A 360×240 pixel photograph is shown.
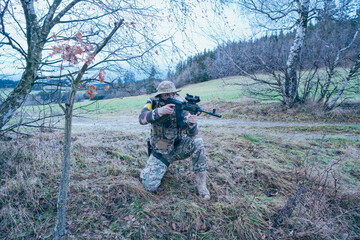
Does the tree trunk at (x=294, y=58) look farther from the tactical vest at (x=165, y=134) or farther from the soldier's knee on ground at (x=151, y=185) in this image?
the soldier's knee on ground at (x=151, y=185)

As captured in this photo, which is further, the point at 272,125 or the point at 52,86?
the point at 272,125

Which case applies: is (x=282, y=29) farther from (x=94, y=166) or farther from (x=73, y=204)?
(x=73, y=204)

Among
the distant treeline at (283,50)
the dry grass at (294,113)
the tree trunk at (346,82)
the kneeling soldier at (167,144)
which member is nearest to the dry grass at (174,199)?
the kneeling soldier at (167,144)

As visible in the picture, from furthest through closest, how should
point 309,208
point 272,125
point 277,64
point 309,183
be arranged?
point 277,64
point 272,125
point 309,183
point 309,208

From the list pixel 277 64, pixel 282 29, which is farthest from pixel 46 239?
pixel 282 29

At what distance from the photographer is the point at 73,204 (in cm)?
275

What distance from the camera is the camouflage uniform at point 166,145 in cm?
321

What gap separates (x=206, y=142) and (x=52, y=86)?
3908 millimetres

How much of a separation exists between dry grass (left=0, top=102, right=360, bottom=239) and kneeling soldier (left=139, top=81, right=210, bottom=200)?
0.75 ft

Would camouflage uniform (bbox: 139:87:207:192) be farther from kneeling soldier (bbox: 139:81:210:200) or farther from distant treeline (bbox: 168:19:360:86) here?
distant treeline (bbox: 168:19:360:86)

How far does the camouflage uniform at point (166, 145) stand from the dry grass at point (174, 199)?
29 centimetres

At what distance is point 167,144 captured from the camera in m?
3.36

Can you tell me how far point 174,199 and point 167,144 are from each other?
0.88 metres

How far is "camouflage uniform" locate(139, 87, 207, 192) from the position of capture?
3.21 m
